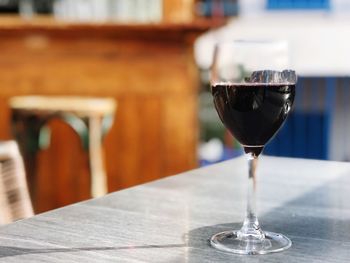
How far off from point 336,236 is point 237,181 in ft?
1.15

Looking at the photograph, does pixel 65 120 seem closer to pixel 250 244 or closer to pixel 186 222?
pixel 186 222

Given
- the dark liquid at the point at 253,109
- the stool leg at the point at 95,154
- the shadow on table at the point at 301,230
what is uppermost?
the dark liquid at the point at 253,109

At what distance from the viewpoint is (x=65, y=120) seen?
231 cm

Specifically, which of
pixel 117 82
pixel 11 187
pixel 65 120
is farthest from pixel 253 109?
pixel 117 82

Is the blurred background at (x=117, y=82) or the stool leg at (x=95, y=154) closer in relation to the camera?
the stool leg at (x=95, y=154)

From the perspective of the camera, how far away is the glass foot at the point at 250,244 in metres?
0.65

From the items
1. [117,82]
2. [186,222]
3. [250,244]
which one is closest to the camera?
[250,244]

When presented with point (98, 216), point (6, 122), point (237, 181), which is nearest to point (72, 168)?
point (6, 122)

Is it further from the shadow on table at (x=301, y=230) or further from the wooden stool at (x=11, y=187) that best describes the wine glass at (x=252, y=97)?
the wooden stool at (x=11, y=187)

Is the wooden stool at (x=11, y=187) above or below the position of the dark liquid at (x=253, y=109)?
below

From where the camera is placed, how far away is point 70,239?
691 millimetres

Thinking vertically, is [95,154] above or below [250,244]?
below

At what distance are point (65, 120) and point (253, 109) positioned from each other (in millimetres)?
1662

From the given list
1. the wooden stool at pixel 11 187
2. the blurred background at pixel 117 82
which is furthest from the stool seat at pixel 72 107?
the wooden stool at pixel 11 187
